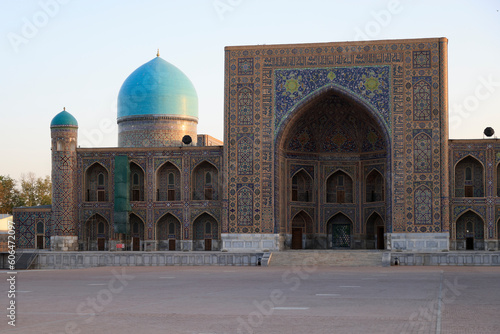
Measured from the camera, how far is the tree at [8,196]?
153ft

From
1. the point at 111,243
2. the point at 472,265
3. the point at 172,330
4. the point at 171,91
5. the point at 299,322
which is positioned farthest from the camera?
the point at 171,91

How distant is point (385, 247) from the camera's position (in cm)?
2938

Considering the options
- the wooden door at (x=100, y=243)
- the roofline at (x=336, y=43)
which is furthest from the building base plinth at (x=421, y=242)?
the wooden door at (x=100, y=243)

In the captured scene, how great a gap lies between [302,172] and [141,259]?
26.8 ft

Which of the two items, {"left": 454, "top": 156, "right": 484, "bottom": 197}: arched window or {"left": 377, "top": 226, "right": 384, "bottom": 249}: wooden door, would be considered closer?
{"left": 454, "top": 156, "right": 484, "bottom": 197}: arched window

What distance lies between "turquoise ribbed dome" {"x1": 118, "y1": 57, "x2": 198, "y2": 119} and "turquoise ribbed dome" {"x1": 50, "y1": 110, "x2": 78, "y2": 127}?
15.2 ft

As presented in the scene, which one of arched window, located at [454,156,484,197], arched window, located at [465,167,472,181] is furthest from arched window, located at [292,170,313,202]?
arched window, located at [465,167,472,181]

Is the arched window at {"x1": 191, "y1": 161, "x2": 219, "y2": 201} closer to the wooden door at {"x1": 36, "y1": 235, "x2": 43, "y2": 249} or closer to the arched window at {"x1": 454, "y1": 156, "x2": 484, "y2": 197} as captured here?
the wooden door at {"x1": 36, "y1": 235, "x2": 43, "y2": 249}

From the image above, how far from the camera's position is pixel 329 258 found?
86.8 feet

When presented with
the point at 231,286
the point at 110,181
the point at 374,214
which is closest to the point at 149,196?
the point at 110,181

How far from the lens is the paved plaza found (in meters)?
7.89

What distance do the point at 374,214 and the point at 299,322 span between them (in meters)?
23.2

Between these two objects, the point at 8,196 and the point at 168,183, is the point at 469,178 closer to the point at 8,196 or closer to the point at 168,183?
the point at 168,183

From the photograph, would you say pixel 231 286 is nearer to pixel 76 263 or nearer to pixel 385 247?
pixel 76 263
